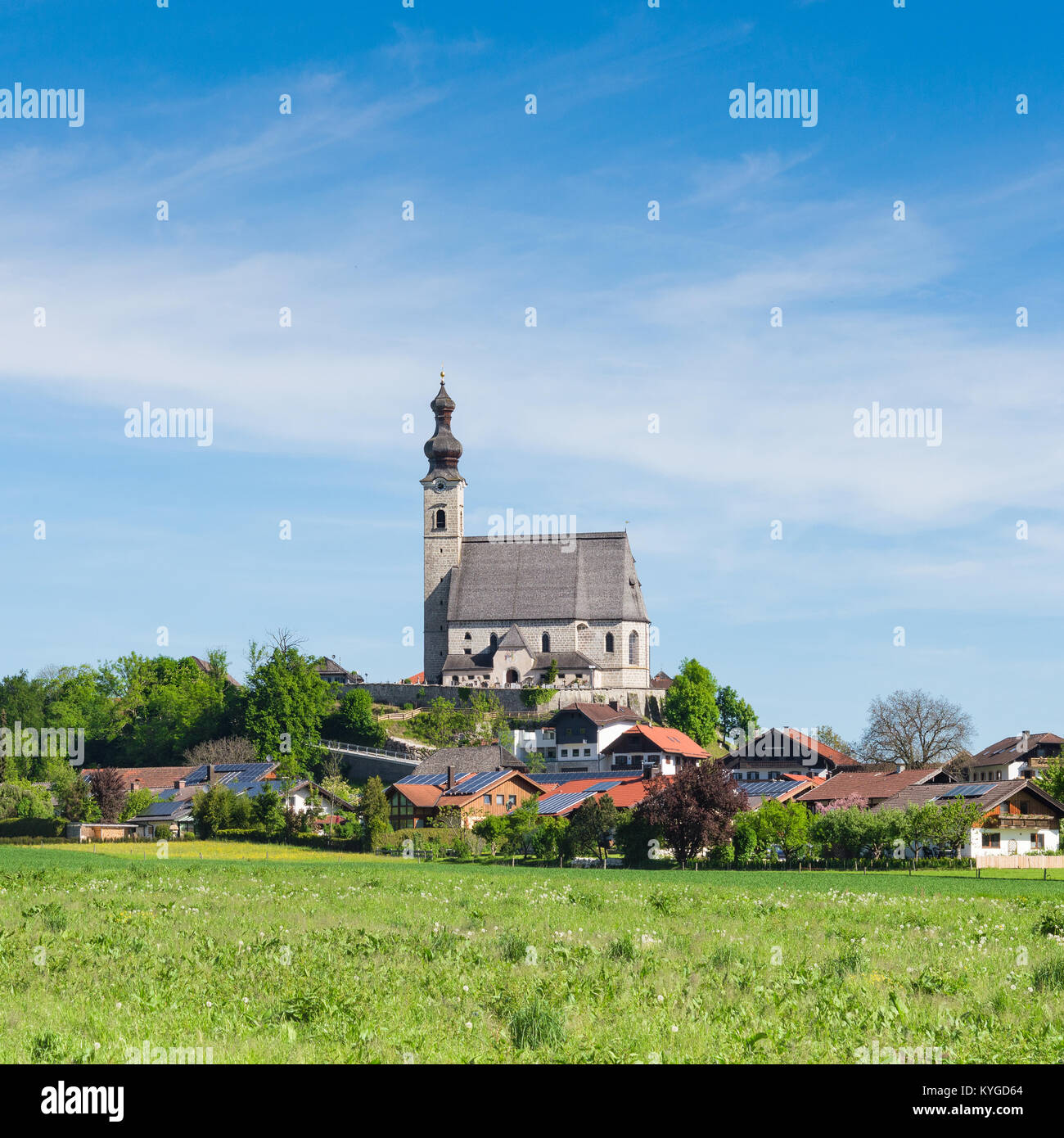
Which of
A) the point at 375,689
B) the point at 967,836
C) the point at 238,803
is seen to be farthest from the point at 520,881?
the point at 375,689

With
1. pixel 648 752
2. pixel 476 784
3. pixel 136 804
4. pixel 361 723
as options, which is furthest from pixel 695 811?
pixel 361 723

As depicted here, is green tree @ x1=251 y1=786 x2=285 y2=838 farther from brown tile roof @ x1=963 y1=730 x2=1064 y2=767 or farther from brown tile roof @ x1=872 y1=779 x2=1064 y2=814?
brown tile roof @ x1=963 y1=730 x2=1064 y2=767

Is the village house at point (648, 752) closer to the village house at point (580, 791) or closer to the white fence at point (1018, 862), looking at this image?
the village house at point (580, 791)

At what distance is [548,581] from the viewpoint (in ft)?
415

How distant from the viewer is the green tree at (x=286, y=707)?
99625 millimetres

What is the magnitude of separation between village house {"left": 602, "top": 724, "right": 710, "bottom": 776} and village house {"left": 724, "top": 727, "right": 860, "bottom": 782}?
704 cm

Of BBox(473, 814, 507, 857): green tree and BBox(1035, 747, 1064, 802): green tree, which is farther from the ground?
BBox(1035, 747, 1064, 802): green tree

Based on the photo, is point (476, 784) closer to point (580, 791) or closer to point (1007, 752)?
point (580, 791)


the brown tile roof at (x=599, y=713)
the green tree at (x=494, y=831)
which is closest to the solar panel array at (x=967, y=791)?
the green tree at (x=494, y=831)

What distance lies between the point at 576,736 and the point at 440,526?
1378 inches

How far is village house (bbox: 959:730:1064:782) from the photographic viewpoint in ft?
338

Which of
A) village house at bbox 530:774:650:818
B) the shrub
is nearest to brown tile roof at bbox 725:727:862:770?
village house at bbox 530:774:650:818
